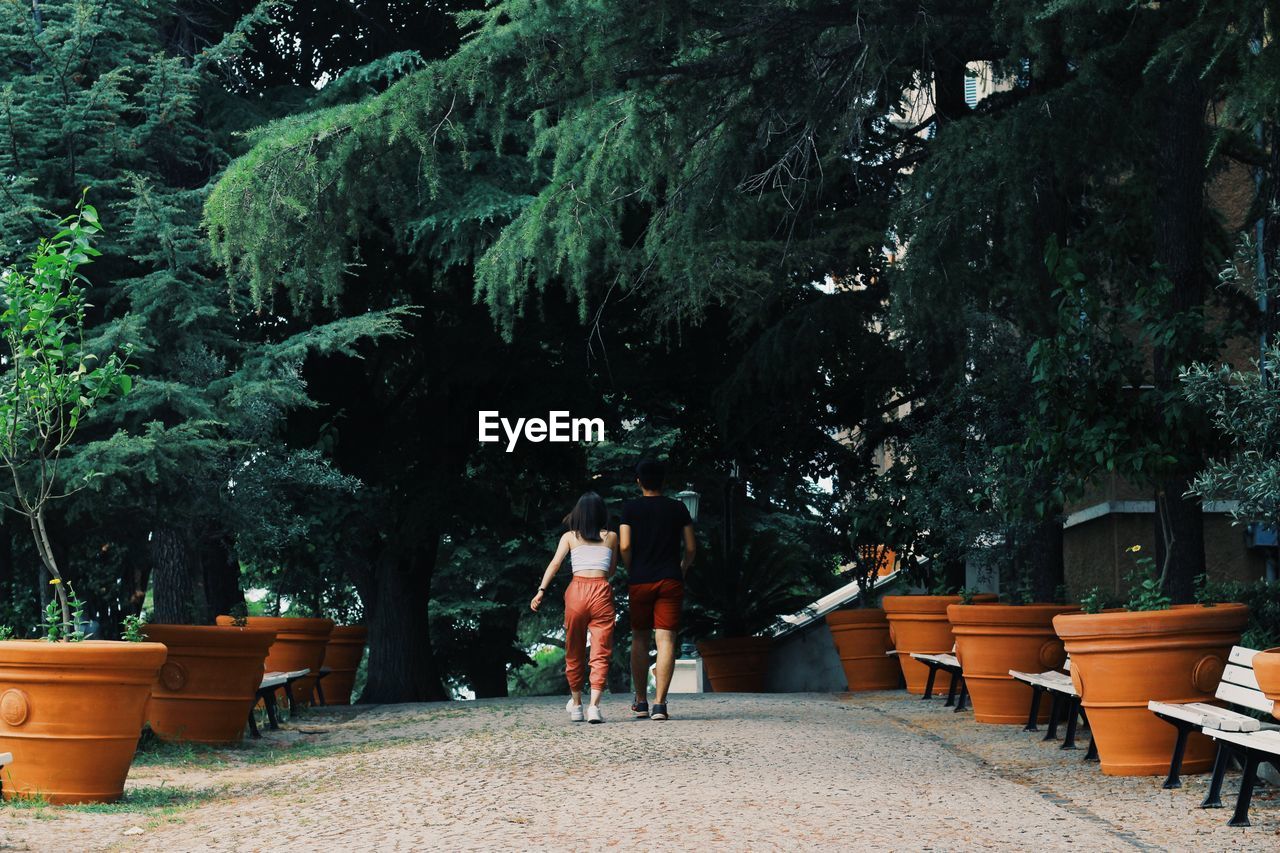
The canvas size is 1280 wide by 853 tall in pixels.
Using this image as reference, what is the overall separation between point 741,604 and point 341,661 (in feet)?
17.3

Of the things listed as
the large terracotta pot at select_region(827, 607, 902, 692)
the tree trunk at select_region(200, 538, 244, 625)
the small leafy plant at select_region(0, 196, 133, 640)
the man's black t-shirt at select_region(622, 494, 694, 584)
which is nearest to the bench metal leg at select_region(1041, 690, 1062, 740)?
the man's black t-shirt at select_region(622, 494, 694, 584)

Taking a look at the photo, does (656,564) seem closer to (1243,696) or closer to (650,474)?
(650,474)

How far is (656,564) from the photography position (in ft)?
42.6

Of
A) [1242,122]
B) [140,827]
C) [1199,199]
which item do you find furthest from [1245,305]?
[140,827]

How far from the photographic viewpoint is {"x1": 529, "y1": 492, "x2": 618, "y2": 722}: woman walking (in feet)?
41.5

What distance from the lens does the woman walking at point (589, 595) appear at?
12648 millimetres

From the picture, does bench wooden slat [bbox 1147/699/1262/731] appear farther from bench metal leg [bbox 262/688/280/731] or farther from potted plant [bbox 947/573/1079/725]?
bench metal leg [bbox 262/688/280/731]

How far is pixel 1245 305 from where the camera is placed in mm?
13852

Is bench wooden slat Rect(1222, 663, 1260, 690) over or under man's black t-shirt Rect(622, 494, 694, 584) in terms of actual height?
under

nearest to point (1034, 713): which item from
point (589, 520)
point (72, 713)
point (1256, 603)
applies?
point (1256, 603)

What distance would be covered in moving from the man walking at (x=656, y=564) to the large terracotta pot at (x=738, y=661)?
8.28 metres

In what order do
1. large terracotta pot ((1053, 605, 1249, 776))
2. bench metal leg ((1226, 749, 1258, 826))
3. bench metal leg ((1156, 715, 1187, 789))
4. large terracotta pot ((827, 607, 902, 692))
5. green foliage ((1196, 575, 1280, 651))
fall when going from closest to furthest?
bench metal leg ((1226, 749, 1258, 826))
bench metal leg ((1156, 715, 1187, 789))
large terracotta pot ((1053, 605, 1249, 776))
green foliage ((1196, 575, 1280, 651))
large terracotta pot ((827, 607, 902, 692))

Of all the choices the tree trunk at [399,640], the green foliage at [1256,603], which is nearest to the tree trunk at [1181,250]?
the green foliage at [1256,603]

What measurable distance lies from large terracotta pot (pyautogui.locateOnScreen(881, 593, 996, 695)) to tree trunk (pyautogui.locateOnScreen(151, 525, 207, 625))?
673cm
